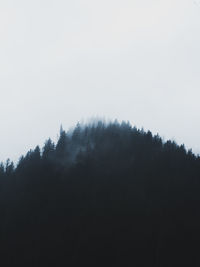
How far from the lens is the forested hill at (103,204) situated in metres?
80.7

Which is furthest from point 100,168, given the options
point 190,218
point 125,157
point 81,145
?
point 190,218

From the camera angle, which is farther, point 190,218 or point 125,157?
point 125,157

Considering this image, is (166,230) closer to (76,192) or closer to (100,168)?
(76,192)

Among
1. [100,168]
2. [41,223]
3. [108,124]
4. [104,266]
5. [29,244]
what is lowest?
[104,266]

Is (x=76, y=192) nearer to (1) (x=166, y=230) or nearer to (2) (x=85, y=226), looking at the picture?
(2) (x=85, y=226)

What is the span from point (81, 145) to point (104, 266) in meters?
77.6

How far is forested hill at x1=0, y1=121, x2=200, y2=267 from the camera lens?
265ft

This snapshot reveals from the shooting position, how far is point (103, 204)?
101625 millimetres

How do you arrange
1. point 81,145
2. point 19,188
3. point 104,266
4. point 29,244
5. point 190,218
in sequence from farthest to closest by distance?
point 81,145
point 19,188
point 190,218
point 29,244
point 104,266

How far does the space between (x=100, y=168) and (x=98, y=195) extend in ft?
61.5

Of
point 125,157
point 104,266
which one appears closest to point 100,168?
point 125,157

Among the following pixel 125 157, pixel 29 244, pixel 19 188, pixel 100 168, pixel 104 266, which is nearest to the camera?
pixel 104 266

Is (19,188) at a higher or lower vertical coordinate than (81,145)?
lower

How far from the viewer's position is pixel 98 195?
347 feet
